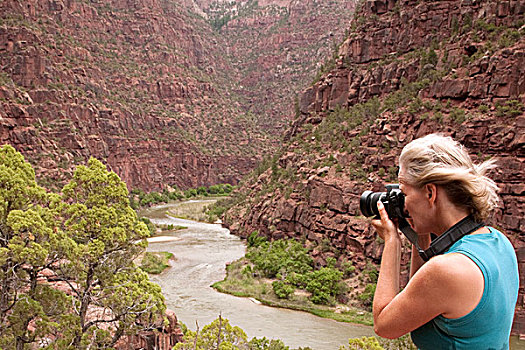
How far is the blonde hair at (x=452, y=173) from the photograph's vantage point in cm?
146

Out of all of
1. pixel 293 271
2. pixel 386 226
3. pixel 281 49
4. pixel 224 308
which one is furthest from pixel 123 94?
pixel 386 226

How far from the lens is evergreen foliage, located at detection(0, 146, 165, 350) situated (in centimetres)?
863

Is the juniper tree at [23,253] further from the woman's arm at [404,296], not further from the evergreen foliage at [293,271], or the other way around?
the evergreen foliage at [293,271]

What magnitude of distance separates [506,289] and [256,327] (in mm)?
18809

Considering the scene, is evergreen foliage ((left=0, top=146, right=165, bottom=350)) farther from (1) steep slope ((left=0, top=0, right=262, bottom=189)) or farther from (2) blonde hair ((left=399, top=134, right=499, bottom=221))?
(1) steep slope ((left=0, top=0, right=262, bottom=189))

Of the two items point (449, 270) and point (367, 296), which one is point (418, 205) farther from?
point (367, 296)

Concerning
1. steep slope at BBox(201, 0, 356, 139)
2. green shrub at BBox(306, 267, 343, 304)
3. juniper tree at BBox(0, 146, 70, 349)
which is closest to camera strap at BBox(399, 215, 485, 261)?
juniper tree at BBox(0, 146, 70, 349)

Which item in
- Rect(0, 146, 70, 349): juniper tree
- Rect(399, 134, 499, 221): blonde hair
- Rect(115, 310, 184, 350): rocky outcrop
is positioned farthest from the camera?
Rect(115, 310, 184, 350): rocky outcrop

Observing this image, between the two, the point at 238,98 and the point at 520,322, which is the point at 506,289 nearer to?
the point at 520,322

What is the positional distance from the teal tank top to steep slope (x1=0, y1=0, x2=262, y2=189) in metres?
39.3

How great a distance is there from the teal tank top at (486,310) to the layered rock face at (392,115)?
1339 cm

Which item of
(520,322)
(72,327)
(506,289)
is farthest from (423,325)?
(520,322)

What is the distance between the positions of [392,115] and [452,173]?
24114 millimetres

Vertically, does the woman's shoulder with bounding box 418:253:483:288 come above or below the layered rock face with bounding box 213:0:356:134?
below
